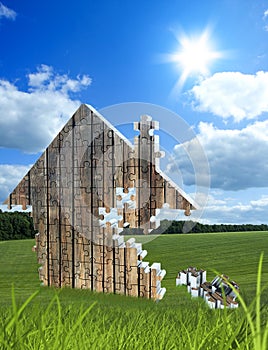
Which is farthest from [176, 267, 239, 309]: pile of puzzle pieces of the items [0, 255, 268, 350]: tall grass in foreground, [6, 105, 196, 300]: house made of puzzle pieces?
[0, 255, 268, 350]: tall grass in foreground

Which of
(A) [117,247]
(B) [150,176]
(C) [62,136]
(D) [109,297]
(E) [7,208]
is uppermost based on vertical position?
(C) [62,136]

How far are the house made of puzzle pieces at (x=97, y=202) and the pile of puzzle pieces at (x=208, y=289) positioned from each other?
515 mm

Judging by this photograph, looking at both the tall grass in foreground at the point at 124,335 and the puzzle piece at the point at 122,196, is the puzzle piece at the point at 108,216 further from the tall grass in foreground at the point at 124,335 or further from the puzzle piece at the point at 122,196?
the tall grass in foreground at the point at 124,335

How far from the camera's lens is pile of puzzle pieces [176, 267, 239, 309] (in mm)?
4700

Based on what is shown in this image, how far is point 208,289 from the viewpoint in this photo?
5.22m

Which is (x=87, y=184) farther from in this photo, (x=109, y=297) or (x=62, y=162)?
(x=109, y=297)

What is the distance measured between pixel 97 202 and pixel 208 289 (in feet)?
5.77

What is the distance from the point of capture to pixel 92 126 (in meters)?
5.34

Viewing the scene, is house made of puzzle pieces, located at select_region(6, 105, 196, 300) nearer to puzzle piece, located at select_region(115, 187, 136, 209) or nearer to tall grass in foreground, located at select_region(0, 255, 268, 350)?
puzzle piece, located at select_region(115, 187, 136, 209)

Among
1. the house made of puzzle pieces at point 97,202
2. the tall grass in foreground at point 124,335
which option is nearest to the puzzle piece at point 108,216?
the house made of puzzle pieces at point 97,202

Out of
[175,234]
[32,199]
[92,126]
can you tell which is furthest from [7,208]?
[175,234]

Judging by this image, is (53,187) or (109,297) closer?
(109,297)

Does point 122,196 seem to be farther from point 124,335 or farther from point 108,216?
point 124,335

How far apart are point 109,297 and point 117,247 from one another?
0.62m
